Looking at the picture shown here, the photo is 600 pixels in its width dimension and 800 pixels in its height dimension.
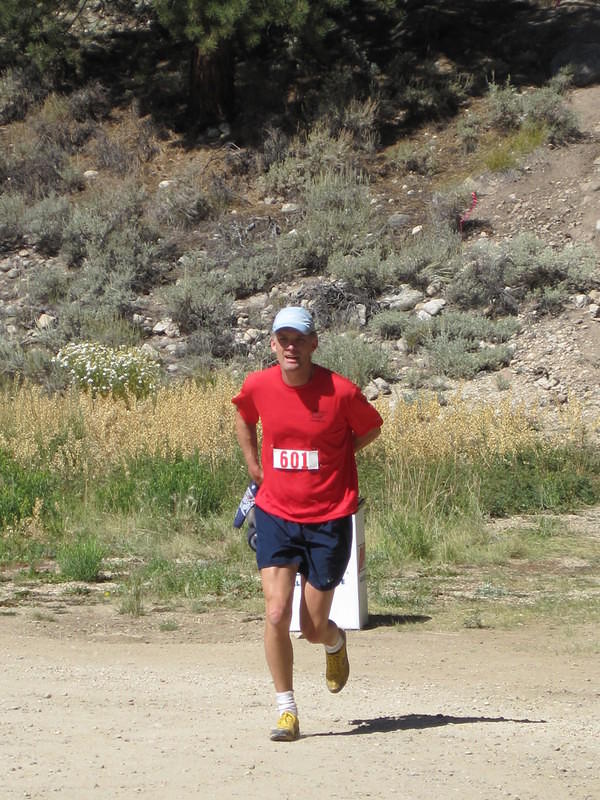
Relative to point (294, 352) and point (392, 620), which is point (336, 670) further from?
point (392, 620)

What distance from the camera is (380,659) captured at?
7109 mm

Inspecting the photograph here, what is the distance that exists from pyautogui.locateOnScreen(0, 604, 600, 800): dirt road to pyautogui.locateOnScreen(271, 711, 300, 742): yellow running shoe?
0.06m

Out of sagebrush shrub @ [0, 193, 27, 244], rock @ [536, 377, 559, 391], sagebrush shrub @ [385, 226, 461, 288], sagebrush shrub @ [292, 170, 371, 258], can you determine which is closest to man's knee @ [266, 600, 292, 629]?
rock @ [536, 377, 559, 391]

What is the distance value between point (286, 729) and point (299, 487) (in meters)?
1.03

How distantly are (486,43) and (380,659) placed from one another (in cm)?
1855

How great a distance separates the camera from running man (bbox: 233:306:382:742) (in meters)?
5.27

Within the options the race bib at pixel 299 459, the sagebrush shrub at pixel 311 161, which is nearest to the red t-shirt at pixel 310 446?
the race bib at pixel 299 459

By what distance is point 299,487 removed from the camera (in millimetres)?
5273

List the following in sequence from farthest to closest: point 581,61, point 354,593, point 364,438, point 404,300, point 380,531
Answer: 1. point 581,61
2. point 404,300
3. point 380,531
4. point 354,593
5. point 364,438

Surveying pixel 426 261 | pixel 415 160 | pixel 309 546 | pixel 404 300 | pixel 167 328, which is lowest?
pixel 309 546

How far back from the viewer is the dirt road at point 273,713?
15.6 feet

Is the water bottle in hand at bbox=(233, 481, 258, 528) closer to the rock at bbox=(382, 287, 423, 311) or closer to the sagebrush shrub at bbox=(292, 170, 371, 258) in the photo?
the rock at bbox=(382, 287, 423, 311)

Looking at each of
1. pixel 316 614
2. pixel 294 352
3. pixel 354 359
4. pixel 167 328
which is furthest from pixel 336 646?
pixel 167 328

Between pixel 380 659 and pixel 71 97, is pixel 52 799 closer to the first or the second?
pixel 380 659
